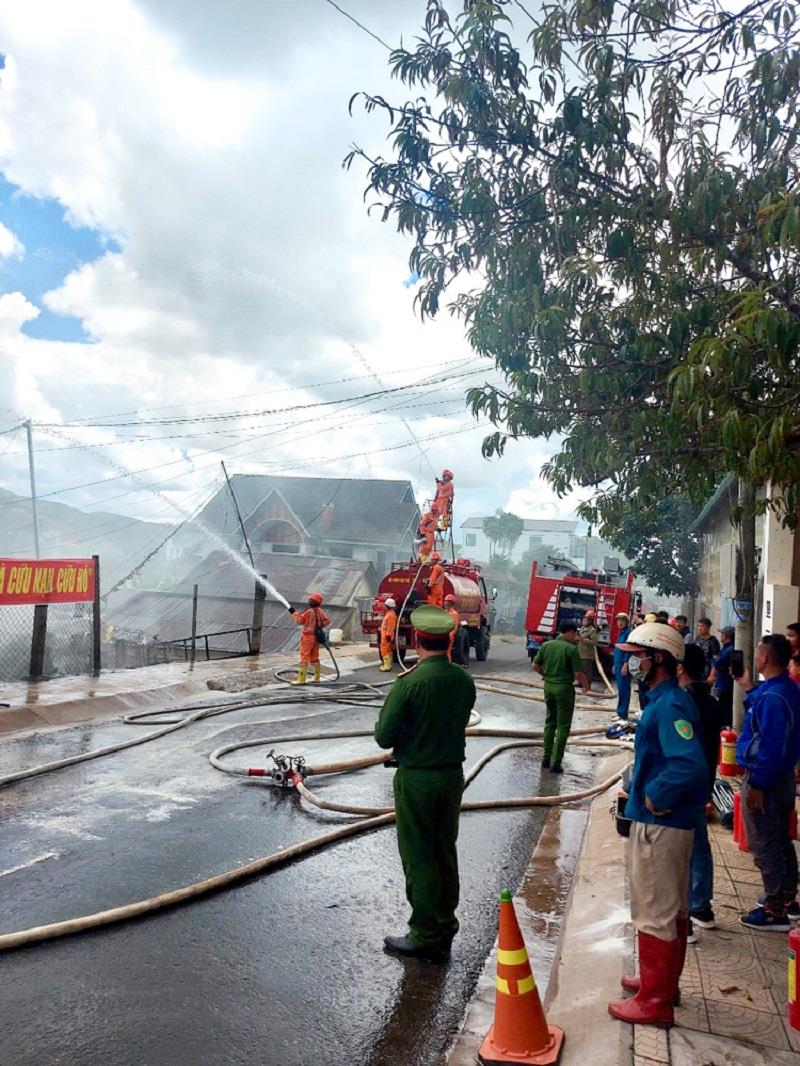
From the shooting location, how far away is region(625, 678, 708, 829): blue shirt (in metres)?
3.22

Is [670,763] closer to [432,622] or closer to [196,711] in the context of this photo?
[432,622]

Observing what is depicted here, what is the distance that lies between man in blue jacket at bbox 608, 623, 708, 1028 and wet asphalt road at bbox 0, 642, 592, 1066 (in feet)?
3.04

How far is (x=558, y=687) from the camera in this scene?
327 inches

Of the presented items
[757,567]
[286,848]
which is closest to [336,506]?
[757,567]

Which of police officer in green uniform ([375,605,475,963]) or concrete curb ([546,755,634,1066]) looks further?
police officer in green uniform ([375,605,475,963])

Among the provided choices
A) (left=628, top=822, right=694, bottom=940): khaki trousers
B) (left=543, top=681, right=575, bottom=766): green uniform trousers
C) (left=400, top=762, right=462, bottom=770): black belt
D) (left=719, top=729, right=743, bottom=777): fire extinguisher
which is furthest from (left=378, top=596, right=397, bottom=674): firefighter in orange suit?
(left=628, top=822, right=694, bottom=940): khaki trousers

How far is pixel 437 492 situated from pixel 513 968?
16858 millimetres

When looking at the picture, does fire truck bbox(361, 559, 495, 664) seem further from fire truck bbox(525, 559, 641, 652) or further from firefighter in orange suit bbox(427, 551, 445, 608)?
fire truck bbox(525, 559, 641, 652)

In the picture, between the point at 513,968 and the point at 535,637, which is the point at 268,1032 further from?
the point at 535,637

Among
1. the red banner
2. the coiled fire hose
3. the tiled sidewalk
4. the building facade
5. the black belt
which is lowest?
the coiled fire hose

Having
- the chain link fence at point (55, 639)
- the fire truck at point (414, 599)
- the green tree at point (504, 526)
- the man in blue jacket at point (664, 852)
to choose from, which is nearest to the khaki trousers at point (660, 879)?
the man in blue jacket at point (664, 852)

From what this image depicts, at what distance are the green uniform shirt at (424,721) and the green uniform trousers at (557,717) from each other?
435 centimetres

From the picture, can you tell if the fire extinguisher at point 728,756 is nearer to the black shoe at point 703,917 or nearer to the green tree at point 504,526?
the black shoe at point 703,917

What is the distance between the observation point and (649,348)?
20.3ft
